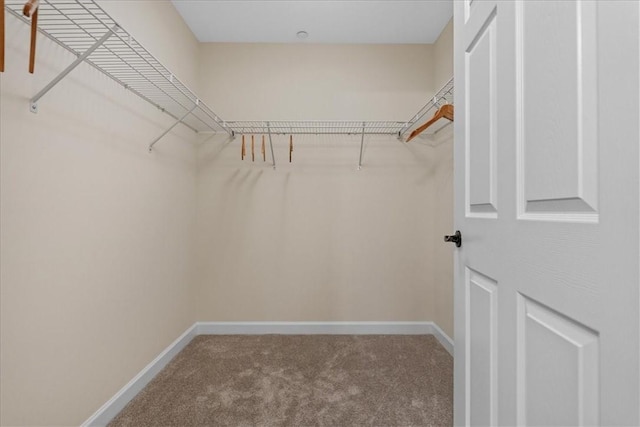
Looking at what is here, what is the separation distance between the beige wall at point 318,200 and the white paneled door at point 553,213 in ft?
5.14

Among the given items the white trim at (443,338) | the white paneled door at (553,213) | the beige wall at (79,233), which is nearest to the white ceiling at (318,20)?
the beige wall at (79,233)

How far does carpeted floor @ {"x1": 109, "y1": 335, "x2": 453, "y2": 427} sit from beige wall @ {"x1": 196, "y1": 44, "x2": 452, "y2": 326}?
0.33m

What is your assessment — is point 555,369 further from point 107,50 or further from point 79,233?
point 107,50

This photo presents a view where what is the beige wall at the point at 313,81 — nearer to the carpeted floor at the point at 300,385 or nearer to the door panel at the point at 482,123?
the door panel at the point at 482,123

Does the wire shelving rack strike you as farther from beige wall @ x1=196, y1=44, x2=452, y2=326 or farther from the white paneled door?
the white paneled door

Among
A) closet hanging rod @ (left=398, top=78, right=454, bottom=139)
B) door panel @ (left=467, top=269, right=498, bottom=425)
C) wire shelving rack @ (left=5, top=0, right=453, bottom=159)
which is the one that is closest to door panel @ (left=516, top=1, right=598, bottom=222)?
door panel @ (left=467, top=269, right=498, bottom=425)

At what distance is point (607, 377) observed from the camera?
46 cm

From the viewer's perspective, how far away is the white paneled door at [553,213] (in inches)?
17.1

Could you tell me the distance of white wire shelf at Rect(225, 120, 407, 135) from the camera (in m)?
2.42

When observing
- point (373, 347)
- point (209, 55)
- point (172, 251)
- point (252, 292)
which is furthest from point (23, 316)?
point (209, 55)

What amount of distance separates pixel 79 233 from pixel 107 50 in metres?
0.79

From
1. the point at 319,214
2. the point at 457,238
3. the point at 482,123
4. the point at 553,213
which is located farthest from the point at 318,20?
the point at 553,213

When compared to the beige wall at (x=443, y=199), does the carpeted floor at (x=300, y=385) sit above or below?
below

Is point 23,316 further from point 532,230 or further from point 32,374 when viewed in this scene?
point 532,230
